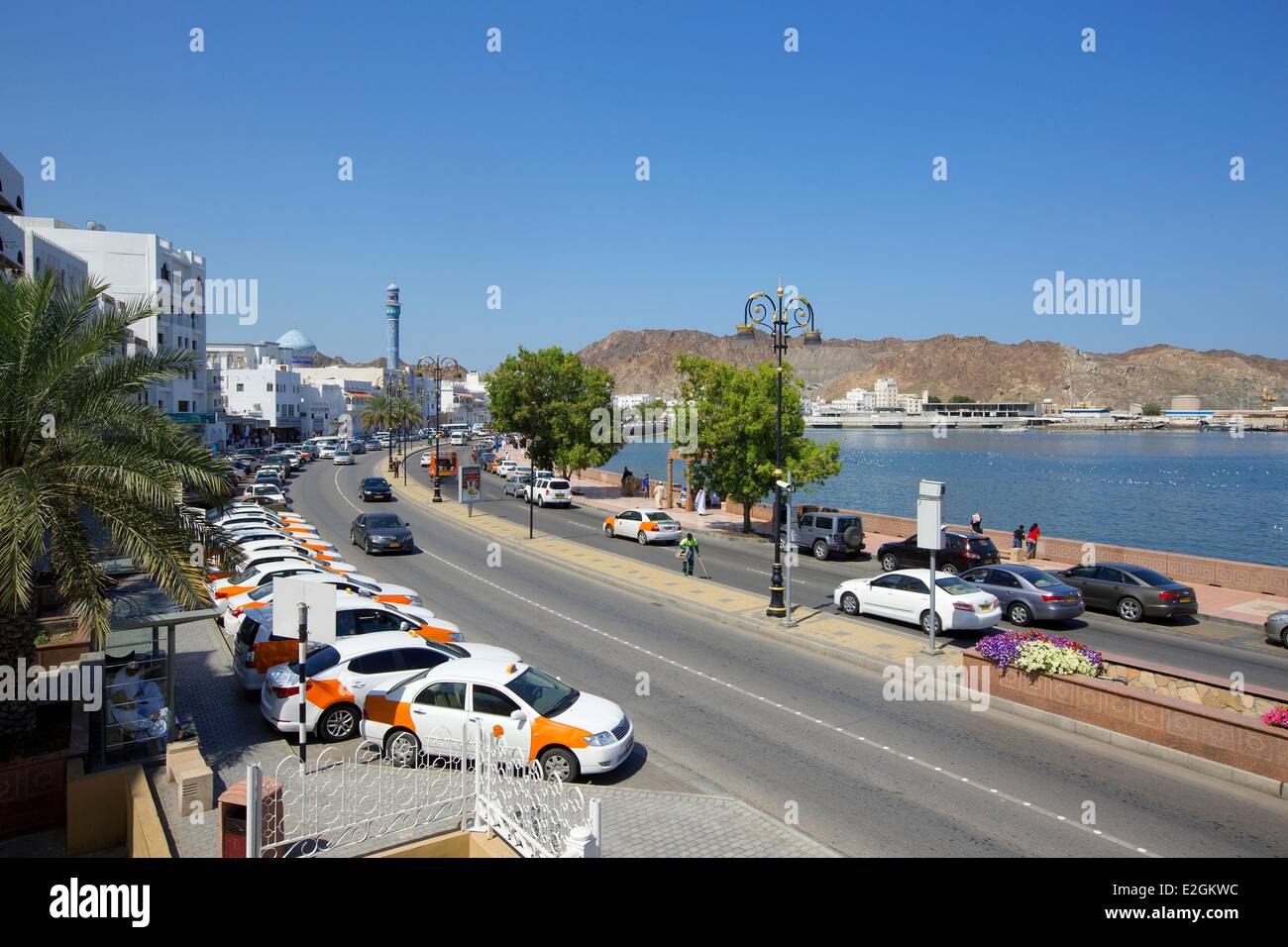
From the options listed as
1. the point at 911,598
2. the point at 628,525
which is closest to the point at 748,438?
the point at 628,525

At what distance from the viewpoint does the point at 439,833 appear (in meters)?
7.69

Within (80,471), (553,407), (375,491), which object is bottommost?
(375,491)

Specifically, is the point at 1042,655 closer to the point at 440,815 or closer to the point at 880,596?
the point at 880,596

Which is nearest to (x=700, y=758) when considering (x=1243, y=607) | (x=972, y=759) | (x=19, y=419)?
(x=972, y=759)

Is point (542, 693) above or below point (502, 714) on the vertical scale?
above

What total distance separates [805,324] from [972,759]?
13.2 metres

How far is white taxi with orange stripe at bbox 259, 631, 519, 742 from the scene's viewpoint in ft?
39.0

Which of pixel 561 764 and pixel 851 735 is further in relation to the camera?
pixel 851 735

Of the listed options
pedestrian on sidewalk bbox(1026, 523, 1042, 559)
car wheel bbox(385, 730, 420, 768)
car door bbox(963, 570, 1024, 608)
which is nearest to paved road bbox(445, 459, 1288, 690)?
car door bbox(963, 570, 1024, 608)

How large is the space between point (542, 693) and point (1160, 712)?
8687 millimetres

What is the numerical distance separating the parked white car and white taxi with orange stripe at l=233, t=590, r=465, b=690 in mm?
9839

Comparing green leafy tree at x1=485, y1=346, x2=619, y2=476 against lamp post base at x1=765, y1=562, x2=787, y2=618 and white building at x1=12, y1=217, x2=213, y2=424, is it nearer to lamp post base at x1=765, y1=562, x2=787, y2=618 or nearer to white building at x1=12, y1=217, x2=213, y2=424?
white building at x1=12, y1=217, x2=213, y2=424

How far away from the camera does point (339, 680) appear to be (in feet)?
39.8
